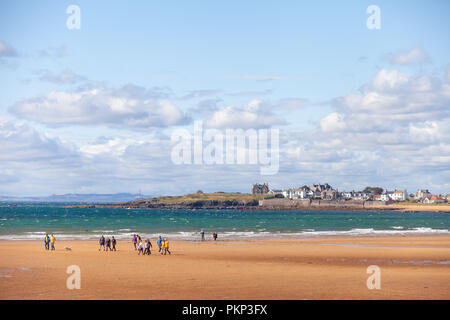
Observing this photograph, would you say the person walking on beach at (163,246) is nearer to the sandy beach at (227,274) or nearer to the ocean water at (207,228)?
the sandy beach at (227,274)

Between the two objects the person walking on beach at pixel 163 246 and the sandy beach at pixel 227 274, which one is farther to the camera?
the person walking on beach at pixel 163 246

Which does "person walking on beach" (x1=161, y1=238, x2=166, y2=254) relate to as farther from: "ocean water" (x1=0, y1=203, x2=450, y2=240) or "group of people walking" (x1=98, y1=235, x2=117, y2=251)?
"ocean water" (x1=0, y1=203, x2=450, y2=240)

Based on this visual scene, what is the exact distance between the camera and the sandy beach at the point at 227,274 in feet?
73.4

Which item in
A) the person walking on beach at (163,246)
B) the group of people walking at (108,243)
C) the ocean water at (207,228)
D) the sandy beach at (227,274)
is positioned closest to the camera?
the sandy beach at (227,274)

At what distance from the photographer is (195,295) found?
72.2ft

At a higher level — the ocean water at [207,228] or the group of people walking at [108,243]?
the group of people walking at [108,243]

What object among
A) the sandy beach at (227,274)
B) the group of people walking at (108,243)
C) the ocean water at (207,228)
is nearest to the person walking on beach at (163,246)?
the sandy beach at (227,274)

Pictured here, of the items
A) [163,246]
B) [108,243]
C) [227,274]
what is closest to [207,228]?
[108,243]

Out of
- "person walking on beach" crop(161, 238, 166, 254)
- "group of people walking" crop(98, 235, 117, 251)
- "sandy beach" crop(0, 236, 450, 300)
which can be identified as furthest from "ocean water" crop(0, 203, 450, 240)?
"sandy beach" crop(0, 236, 450, 300)

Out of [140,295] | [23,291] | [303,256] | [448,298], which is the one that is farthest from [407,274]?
[23,291]

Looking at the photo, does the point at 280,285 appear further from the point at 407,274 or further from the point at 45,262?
the point at 45,262

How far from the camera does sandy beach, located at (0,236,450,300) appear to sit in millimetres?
22359
